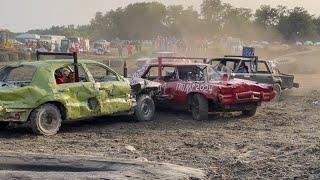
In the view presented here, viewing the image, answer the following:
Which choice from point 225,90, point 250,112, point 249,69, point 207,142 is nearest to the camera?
point 207,142

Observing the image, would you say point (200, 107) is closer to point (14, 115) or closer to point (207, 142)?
point (207, 142)

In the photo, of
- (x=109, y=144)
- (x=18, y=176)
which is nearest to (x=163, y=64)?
(x=109, y=144)

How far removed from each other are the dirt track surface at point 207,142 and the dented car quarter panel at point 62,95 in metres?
0.43

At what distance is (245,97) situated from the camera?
1249 cm

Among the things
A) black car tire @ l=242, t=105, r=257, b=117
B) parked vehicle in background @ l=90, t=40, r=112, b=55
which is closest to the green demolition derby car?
black car tire @ l=242, t=105, r=257, b=117

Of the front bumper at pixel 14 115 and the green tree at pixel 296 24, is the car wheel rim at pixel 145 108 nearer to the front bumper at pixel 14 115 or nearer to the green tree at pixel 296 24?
the front bumper at pixel 14 115

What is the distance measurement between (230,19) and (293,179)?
7218cm

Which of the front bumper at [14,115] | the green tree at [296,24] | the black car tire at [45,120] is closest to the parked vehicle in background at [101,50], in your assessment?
the green tree at [296,24]

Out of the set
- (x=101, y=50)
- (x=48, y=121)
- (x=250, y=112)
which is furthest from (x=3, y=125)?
(x=101, y=50)

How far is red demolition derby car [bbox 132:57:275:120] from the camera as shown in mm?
12289

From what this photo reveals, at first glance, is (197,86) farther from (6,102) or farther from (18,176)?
(18,176)

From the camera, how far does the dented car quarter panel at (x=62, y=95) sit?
9.68 meters

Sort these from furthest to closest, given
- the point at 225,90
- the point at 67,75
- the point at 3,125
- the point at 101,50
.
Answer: the point at 101,50 < the point at 225,90 < the point at 67,75 < the point at 3,125

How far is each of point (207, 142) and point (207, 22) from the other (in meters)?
64.9
